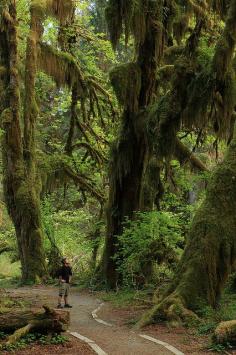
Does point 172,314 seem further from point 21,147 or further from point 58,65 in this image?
point 58,65

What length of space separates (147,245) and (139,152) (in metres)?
4.38

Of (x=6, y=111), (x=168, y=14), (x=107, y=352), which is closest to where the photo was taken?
(x=107, y=352)

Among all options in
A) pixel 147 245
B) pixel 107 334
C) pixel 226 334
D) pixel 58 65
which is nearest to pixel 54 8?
pixel 58 65

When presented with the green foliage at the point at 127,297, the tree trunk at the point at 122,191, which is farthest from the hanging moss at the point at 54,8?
the green foliage at the point at 127,297

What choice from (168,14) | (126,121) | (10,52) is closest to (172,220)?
Answer: (126,121)

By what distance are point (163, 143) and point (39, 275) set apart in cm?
885

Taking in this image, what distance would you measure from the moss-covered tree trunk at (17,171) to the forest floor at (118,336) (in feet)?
22.7

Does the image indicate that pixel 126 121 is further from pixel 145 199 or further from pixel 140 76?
pixel 145 199

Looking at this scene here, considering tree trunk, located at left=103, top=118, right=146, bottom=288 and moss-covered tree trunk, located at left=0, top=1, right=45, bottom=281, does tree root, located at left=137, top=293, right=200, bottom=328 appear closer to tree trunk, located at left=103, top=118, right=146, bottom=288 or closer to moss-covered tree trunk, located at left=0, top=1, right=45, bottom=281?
tree trunk, located at left=103, top=118, right=146, bottom=288

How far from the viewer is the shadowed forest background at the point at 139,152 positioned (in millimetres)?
11906

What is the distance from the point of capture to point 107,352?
8.72 m

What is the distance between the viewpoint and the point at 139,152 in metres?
19.6

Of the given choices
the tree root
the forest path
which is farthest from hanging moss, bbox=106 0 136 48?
the tree root

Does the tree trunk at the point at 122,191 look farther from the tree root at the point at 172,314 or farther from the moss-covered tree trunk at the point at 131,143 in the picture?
the tree root at the point at 172,314
